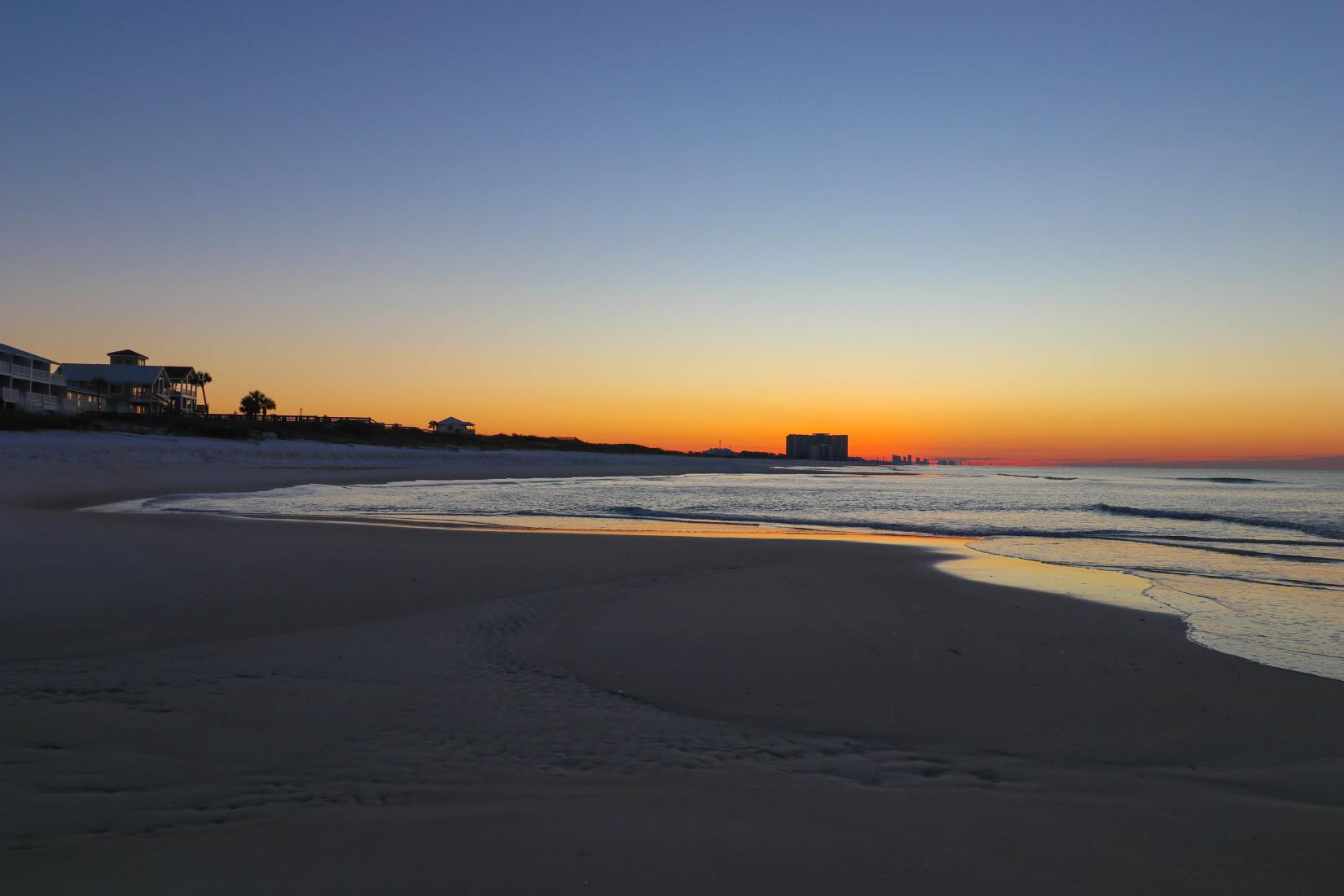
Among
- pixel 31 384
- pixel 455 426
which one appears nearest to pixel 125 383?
pixel 31 384

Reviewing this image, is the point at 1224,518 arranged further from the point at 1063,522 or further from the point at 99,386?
the point at 99,386

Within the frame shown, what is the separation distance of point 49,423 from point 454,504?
1223 inches

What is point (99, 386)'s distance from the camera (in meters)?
70.4

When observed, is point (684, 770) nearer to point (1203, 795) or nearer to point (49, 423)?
point (1203, 795)

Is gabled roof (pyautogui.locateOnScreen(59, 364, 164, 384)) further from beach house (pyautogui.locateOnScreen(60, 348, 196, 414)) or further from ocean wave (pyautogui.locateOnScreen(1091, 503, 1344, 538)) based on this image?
ocean wave (pyautogui.locateOnScreen(1091, 503, 1344, 538))

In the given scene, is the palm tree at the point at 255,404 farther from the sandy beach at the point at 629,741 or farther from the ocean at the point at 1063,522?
the sandy beach at the point at 629,741

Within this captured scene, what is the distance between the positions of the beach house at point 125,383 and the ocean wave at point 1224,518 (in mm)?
76469

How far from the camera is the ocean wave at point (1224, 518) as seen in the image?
2119 cm

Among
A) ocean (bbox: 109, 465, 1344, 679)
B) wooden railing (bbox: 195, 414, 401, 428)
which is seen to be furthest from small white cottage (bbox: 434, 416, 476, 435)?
ocean (bbox: 109, 465, 1344, 679)

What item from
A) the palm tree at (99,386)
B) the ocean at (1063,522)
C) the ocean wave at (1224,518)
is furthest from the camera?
the palm tree at (99,386)

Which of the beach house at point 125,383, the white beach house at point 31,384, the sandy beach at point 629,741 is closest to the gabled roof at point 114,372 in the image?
the beach house at point 125,383

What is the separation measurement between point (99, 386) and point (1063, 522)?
8126 cm

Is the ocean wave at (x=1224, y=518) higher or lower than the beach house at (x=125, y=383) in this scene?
lower

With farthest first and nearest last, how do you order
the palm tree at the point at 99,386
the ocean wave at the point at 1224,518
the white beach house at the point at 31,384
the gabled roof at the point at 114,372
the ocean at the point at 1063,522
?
the gabled roof at the point at 114,372, the palm tree at the point at 99,386, the white beach house at the point at 31,384, the ocean wave at the point at 1224,518, the ocean at the point at 1063,522
